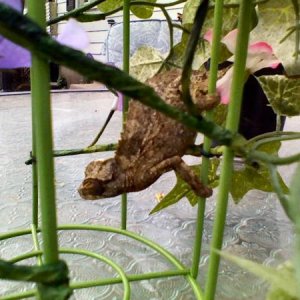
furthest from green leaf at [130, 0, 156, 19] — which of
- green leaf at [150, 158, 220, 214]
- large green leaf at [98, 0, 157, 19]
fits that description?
green leaf at [150, 158, 220, 214]

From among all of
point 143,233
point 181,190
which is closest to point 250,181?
point 181,190

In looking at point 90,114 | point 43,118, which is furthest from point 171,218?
point 90,114

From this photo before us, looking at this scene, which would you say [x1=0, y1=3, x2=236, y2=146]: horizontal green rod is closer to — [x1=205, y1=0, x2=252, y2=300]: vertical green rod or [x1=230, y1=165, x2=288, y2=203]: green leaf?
[x1=205, y1=0, x2=252, y2=300]: vertical green rod

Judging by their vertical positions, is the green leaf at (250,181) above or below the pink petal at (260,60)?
below

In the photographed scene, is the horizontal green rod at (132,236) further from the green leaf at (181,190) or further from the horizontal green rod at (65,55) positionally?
the horizontal green rod at (65,55)

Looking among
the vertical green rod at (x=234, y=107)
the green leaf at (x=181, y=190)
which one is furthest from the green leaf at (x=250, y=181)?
the vertical green rod at (x=234, y=107)
